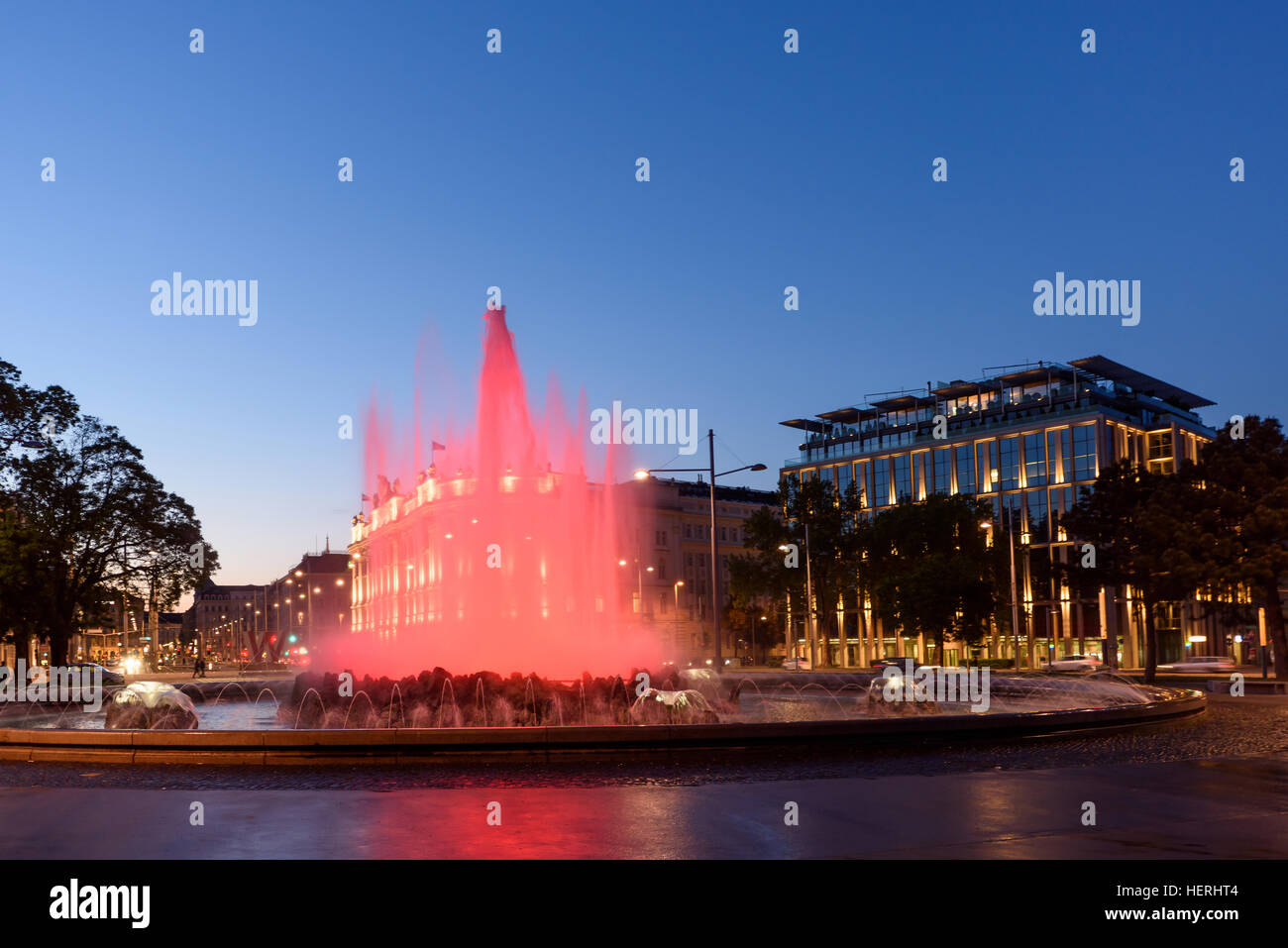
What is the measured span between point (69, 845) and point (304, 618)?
190862 mm

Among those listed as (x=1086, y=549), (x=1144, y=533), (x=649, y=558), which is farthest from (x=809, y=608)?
(x=649, y=558)

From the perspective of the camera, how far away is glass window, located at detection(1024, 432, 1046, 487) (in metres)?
93.6

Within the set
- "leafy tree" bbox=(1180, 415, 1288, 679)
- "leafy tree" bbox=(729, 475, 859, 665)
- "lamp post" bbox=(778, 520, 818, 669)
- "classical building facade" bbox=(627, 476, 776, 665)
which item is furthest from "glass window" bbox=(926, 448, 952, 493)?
"leafy tree" bbox=(1180, 415, 1288, 679)

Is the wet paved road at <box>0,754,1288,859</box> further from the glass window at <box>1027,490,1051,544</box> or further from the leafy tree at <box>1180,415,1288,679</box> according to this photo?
the glass window at <box>1027,490,1051,544</box>

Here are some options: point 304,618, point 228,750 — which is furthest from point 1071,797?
point 304,618

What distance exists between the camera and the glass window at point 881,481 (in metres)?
107

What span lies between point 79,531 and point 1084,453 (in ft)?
229

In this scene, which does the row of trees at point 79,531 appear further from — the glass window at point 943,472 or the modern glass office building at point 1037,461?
the glass window at point 943,472

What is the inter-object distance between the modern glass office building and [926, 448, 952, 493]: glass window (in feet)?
0.38

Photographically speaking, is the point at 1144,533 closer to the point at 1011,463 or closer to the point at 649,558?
the point at 1011,463

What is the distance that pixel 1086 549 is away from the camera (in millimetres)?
51125

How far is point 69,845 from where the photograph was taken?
9648 millimetres

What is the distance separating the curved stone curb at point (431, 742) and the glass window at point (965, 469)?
3325 inches
